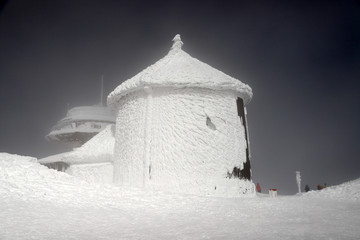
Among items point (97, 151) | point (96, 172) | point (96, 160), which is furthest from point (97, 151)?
point (96, 172)

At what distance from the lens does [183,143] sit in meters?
9.12

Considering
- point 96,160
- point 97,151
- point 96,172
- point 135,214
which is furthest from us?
point 96,160

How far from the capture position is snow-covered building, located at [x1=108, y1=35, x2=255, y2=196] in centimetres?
897

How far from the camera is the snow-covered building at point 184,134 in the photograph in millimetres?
8969

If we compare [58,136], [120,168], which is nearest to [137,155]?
[120,168]

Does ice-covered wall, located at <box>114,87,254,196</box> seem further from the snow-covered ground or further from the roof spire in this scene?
the roof spire

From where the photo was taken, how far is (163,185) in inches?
349

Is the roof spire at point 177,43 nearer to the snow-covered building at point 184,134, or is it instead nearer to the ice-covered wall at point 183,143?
the snow-covered building at point 184,134

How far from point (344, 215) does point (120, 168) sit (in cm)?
714

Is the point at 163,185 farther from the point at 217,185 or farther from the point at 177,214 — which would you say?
the point at 177,214

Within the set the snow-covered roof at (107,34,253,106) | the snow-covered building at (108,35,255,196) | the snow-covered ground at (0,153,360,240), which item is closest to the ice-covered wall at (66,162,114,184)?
the snow-covered building at (108,35,255,196)

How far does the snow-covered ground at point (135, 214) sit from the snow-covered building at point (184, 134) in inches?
98.4

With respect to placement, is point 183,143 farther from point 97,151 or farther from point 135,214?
point 97,151

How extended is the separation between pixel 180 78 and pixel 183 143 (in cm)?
228
